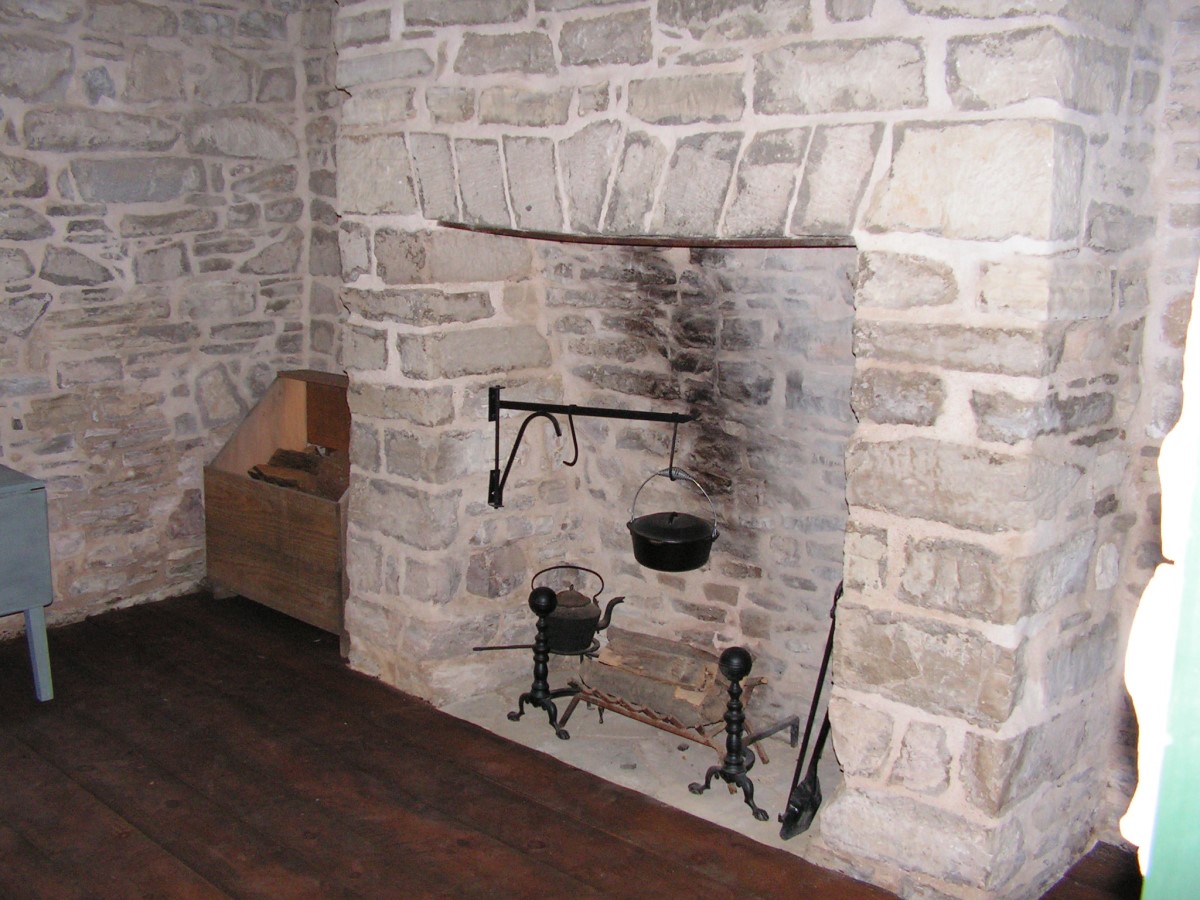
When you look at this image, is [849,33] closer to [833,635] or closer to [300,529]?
[833,635]

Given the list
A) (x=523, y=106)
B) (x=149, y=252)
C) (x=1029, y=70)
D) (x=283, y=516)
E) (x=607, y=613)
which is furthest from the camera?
(x=149, y=252)

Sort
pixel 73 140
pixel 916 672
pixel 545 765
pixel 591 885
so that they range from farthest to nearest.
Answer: pixel 73 140 < pixel 545 765 < pixel 591 885 < pixel 916 672

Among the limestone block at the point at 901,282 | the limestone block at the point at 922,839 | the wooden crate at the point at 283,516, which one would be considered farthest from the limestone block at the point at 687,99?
the wooden crate at the point at 283,516

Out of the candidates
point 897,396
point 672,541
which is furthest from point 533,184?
point 897,396

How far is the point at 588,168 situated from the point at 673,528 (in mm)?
1129

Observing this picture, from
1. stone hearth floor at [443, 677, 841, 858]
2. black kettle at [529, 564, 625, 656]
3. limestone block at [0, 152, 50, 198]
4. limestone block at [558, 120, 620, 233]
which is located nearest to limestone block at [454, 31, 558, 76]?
limestone block at [558, 120, 620, 233]

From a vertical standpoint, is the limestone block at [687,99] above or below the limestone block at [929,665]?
above

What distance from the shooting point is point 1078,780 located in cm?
306

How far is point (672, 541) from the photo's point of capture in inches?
138

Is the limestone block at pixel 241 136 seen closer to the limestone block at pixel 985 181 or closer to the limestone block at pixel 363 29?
the limestone block at pixel 363 29

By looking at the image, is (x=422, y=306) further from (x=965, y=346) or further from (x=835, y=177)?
(x=965, y=346)

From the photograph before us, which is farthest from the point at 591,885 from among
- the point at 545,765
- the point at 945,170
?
the point at 945,170

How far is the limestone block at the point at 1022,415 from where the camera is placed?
2527 mm

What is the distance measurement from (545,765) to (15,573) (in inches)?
73.1
